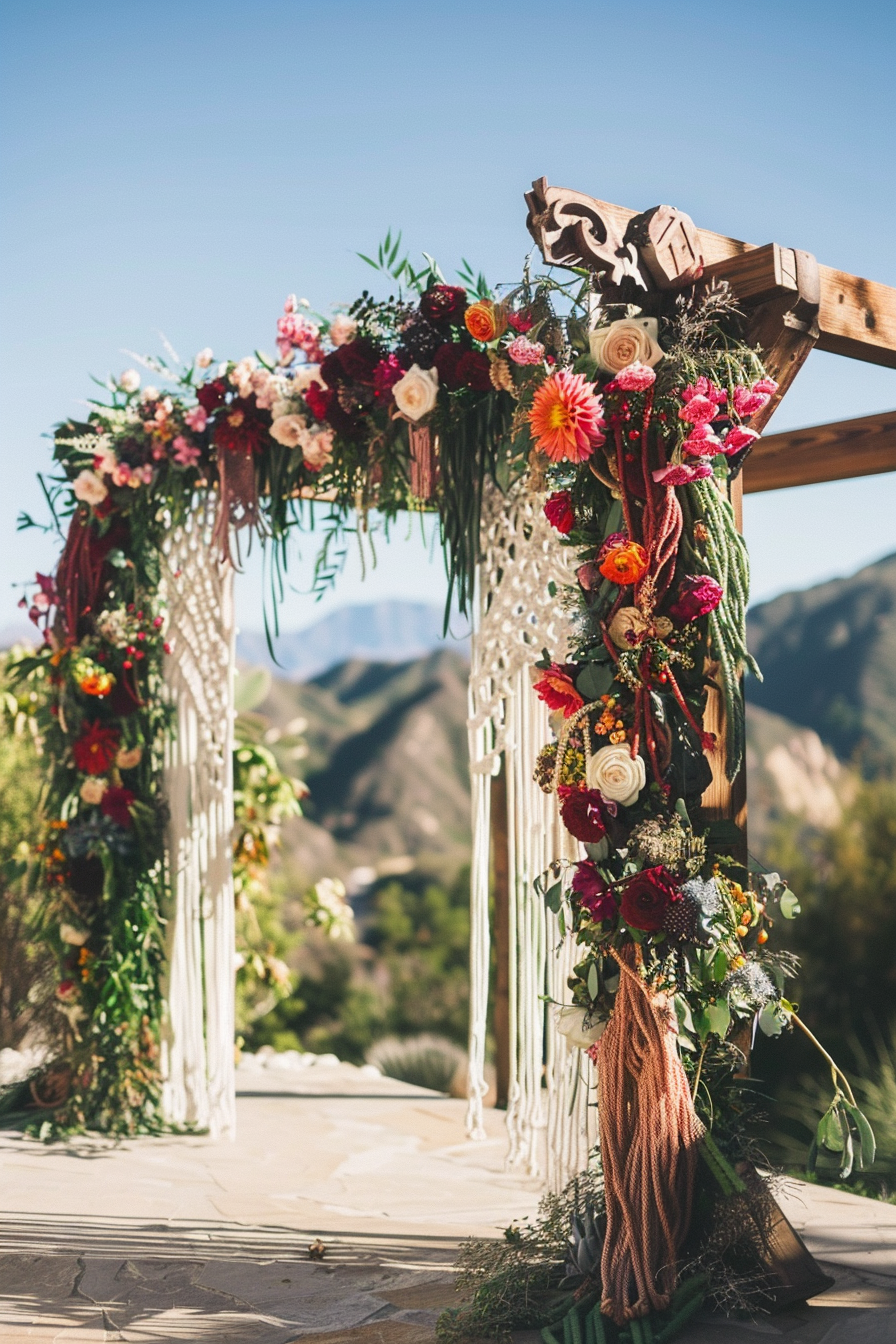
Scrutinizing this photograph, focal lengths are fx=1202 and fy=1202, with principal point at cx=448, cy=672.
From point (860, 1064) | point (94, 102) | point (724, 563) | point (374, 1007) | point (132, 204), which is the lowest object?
point (374, 1007)

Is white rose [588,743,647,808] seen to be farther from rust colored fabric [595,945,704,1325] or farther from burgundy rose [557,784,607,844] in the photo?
rust colored fabric [595,945,704,1325]

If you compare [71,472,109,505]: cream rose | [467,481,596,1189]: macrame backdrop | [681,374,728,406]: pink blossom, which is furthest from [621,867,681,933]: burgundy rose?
[71,472,109,505]: cream rose

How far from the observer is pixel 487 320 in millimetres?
3062

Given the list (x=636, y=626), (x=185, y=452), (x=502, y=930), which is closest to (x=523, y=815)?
(x=636, y=626)

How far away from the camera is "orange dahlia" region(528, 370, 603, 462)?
2533 millimetres

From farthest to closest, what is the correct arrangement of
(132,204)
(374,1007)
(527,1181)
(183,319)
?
1. (183,319)
2. (374,1007)
3. (132,204)
4. (527,1181)

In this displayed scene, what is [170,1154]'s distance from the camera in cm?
402

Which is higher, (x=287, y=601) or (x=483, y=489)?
(x=483, y=489)

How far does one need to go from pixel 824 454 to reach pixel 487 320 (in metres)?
1.67

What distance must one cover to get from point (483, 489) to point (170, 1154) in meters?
2.44

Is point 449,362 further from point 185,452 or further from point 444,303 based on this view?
point 185,452

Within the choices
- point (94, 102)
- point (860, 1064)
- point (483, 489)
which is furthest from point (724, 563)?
point (94, 102)

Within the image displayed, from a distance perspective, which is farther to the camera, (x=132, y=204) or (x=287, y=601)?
→ (x=132, y=204)

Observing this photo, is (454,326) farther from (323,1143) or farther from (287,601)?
(323,1143)
